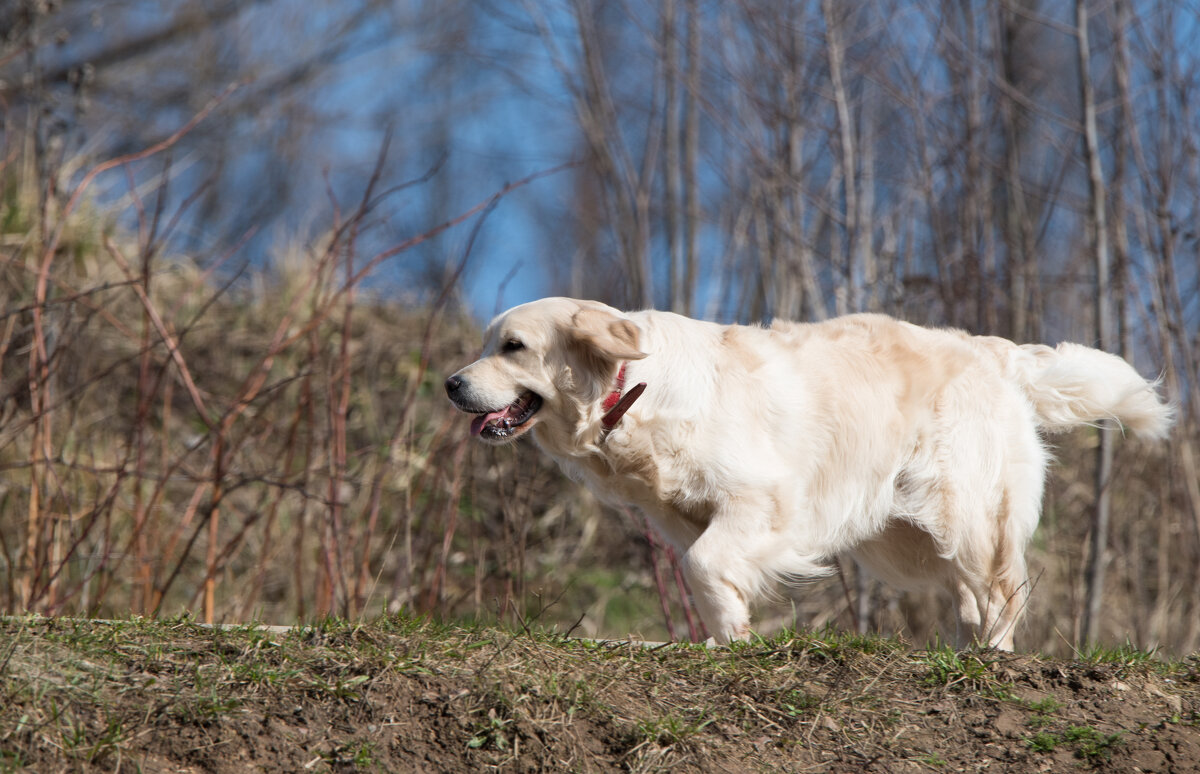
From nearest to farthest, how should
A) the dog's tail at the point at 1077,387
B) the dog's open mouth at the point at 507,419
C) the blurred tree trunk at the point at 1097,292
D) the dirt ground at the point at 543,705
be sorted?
1. the dirt ground at the point at 543,705
2. the dog's open mouth at the point at 507,419
3. the dog's tail at the point at 1077,387
4. the blurred tree trunk at the point at 1097,292

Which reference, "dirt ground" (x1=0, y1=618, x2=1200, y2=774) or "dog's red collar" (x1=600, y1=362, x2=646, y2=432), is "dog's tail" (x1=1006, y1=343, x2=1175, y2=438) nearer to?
"dirt ground" (x1=0, y1=618, x2=1200, y2=774)

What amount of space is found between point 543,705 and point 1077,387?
2.92 m

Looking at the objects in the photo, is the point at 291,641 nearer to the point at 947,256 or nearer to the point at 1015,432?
the point at 1015,432

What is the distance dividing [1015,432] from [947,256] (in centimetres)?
251

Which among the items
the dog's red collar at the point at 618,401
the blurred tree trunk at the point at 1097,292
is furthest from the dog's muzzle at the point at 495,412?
the blurred tree trunk at the point at 1097,292

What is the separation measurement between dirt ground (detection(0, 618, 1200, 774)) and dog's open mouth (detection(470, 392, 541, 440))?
3.11 feet

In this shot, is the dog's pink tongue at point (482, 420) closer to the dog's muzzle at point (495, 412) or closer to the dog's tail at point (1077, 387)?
the dog's muzzle at point (495, 412)

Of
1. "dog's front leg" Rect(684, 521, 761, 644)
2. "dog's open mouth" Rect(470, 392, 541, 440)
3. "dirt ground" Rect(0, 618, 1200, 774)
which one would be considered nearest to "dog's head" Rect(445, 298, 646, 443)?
"dog's open mouth" Rect(470, 392, 541, 440)

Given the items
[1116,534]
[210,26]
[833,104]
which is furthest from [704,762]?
[210,26]

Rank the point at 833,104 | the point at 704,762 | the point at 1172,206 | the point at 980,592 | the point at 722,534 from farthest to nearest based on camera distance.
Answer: the point at 833,104 → the point at 1172,206 → the point at 980,592 → the point at 722,534 → the point at 704,762

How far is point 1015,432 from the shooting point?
4234mm

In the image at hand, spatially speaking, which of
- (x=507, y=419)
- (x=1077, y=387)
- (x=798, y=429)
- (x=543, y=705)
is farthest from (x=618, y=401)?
(x=1077, y=387)

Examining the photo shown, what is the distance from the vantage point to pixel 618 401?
3.87 meters

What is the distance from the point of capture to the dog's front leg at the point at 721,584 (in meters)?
3.55
